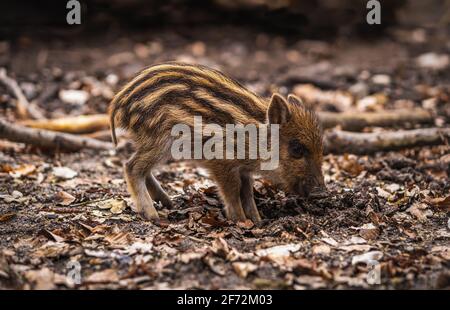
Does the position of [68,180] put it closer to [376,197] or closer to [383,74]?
[376,197]

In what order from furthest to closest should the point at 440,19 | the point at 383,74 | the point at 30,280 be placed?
the point at 440,19
the point at 383,74
the point at 30,280

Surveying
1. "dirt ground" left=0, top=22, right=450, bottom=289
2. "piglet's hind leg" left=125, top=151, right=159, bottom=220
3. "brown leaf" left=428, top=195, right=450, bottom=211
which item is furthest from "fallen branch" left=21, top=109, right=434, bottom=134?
"piglet's hind leg" left=125, top=151, right=159, bottom=220

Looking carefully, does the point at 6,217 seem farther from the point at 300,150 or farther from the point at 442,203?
the point at 442,203

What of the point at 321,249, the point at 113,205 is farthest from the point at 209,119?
the point at 321,249

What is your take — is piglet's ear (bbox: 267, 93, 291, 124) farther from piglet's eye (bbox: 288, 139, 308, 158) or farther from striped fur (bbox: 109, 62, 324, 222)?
piglet's eye (bbox: 288, 139, 308, 158)

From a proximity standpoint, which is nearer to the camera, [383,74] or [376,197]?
[376,197]

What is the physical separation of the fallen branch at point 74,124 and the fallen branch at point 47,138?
1.12ft

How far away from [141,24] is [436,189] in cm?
798

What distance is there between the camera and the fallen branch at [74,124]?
311 inches

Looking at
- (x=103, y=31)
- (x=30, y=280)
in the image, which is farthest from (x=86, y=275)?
(x=103, y=31)

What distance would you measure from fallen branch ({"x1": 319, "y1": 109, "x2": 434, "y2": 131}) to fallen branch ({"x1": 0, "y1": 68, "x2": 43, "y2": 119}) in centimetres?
406

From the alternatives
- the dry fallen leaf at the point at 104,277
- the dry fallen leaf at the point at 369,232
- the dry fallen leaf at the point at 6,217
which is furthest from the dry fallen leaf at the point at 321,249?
the dry fallen leaf at the point at 6,217

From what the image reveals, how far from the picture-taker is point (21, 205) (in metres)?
5.76

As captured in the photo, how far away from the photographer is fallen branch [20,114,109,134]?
7.89m
